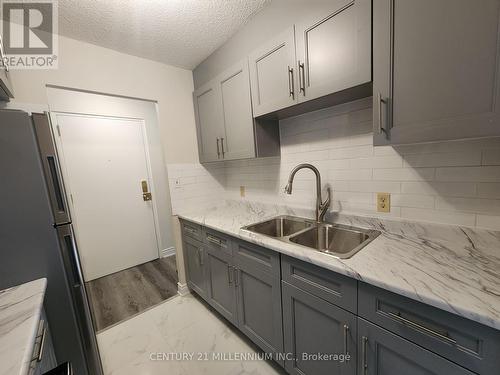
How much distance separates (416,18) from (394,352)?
1.30m

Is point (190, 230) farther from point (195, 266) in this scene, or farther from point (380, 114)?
point (380, 114)

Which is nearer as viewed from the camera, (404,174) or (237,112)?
(404,174)

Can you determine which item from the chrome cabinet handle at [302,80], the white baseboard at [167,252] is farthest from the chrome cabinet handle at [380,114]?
the white baseboard at [167,252]

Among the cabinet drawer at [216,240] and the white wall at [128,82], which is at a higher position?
the white wall at [128,82]

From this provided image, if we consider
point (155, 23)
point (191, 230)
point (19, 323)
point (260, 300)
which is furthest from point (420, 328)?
point (155, 23)

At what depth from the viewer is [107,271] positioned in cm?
274

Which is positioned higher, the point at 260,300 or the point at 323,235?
the point at 323,235

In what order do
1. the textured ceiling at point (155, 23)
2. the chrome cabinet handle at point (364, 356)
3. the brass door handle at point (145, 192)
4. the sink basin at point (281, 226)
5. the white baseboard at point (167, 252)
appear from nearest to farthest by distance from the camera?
the chrome cabinet handle at point (364, 356), the textured ceiling at point (155, 23), the sink basin at point (281, 226), the brass door handle at point (145, 192), the white baseboard at point (167, 252)

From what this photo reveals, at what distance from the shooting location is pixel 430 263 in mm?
866

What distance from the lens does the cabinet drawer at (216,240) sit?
1.58 m

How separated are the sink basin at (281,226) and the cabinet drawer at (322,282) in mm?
495

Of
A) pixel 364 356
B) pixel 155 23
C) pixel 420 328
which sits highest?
pixel 155 23

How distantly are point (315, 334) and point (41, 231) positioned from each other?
4.87 ft

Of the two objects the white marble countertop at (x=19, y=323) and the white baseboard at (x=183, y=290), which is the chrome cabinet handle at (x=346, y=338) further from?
the white baseboard at (x=183, y=290)
